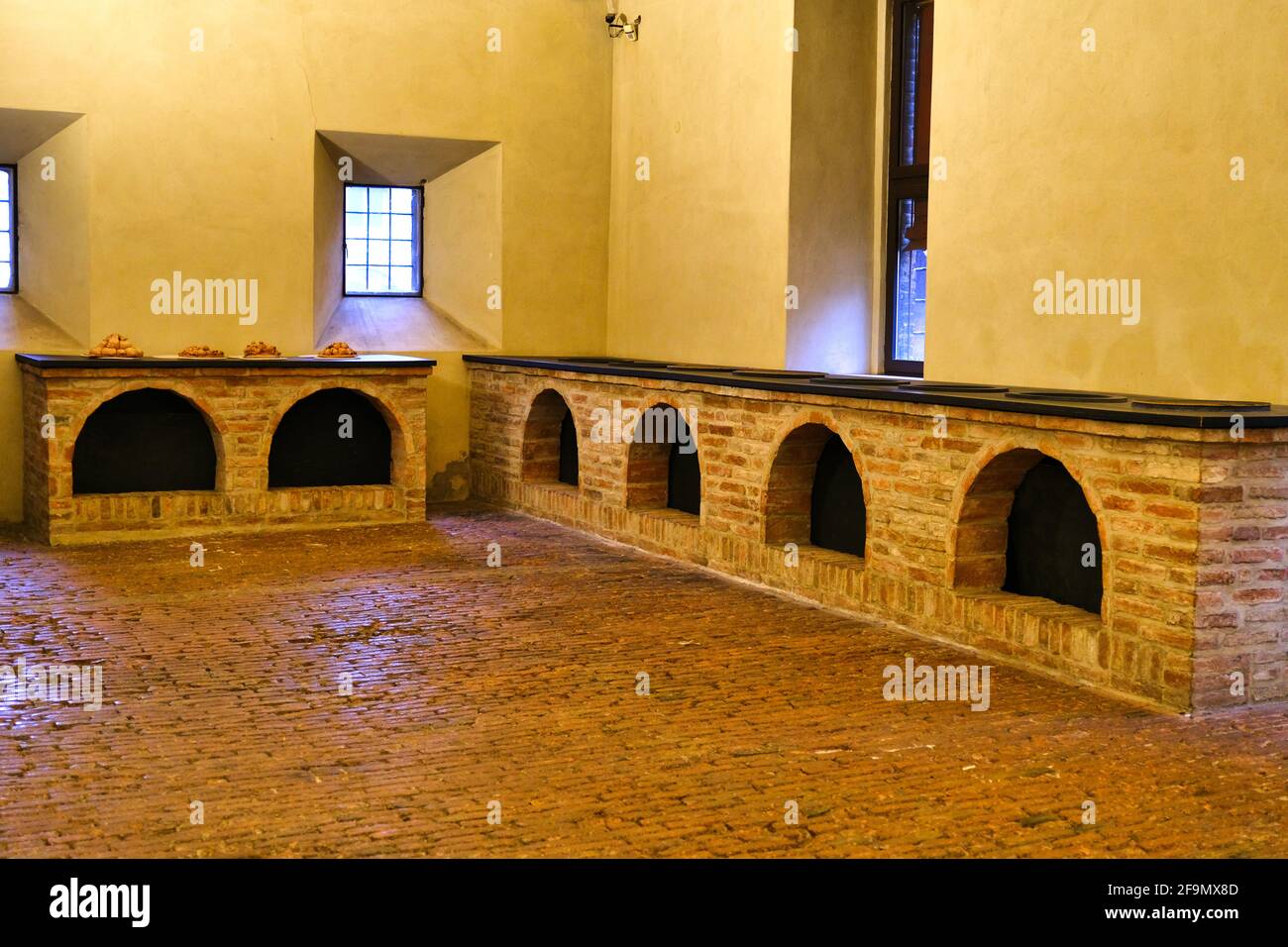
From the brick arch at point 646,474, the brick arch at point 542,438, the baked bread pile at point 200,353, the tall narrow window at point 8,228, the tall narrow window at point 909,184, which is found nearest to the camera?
the brick arch at point 646,474

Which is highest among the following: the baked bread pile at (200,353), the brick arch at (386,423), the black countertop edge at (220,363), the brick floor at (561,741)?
the baked bread pile at (200,353)

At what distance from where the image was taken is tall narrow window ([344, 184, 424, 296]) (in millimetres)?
13438

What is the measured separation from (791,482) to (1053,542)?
2021mm

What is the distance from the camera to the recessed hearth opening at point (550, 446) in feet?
39.6

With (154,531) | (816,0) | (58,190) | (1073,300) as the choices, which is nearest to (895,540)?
(1073,300)

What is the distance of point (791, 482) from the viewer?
9070 mm

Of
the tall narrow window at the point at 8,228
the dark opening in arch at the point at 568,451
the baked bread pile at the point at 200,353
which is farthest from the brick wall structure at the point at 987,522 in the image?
the tall narrow window at the point at 8,228

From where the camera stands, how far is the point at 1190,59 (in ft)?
25.1

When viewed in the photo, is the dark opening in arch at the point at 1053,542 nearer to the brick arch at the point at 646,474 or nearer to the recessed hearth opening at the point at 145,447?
the brick arch at the point at 646,474

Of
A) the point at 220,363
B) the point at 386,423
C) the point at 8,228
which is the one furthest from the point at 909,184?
the point at 8,228

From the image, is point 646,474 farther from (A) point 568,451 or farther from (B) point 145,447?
(B) point 145,447

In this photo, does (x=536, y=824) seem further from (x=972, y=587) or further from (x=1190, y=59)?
(x=1190, y=59)

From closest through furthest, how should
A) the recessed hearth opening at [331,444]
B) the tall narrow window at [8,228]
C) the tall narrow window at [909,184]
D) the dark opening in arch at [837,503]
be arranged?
the dark opening in arch at [837,503] < the tall narrow window at [909,184] < the recessed hearth opening at [331,444] < the tall narrow window at [8,228]

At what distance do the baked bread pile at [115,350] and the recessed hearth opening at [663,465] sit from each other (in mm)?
3804
